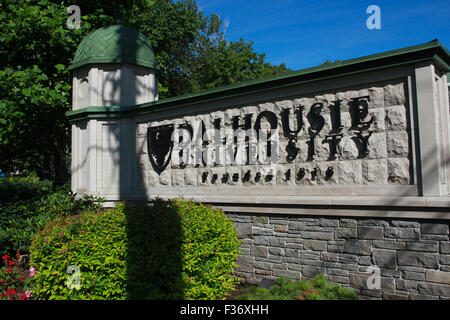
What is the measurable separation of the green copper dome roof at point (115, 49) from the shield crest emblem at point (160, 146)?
2008 millimetres

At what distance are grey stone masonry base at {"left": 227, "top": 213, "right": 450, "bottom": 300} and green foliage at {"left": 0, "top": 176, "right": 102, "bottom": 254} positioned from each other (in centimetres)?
379

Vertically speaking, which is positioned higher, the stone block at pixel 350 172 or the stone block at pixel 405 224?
the stone block at pixel 350 172

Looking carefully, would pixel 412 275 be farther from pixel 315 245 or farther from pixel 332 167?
pixel 332 167

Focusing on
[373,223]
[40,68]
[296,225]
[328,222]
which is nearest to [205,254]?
[296,225]

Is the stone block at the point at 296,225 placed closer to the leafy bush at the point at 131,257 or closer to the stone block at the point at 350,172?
the stone block at the point at 350,172

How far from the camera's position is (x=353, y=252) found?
5586mm

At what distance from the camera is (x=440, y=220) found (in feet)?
16.0

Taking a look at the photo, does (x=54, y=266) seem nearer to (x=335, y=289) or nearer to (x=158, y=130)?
(x=335, y=289)

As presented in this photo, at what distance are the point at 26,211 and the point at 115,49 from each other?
4477 millimetres

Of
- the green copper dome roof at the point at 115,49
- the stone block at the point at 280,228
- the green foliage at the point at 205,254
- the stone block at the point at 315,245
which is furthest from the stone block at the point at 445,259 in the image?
the green copper dome roof at the point at 115,49

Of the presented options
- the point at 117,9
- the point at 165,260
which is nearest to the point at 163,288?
the point at 165,260

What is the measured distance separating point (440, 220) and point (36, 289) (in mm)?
5379

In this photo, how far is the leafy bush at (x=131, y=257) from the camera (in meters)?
4.58

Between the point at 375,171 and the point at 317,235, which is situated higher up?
the point at 375,171
